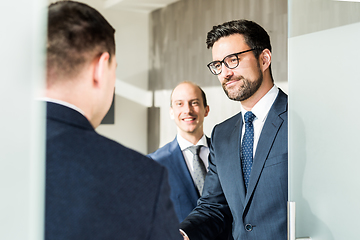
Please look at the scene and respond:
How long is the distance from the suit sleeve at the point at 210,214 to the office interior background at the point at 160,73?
11.7 inches

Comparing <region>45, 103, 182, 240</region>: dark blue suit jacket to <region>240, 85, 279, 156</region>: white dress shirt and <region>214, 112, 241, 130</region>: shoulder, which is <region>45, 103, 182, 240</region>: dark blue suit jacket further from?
<region>214, 112, 241, 130</region>: shoulder

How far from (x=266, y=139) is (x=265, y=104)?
0.54ft

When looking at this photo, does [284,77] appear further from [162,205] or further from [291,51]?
[162,205]

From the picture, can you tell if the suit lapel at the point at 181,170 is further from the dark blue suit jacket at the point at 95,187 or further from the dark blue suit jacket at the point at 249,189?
the dark blue suit jacket at the point at 95,187

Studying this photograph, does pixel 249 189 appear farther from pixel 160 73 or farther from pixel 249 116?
pixel 160 73

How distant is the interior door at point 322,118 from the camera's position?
1.40 metres

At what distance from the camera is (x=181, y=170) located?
6.25 feet

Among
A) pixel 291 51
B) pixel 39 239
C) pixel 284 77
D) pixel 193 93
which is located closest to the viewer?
pixel 39 239

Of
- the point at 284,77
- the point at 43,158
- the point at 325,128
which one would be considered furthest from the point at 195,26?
the point at 43,158

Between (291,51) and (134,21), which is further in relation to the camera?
(134,21)

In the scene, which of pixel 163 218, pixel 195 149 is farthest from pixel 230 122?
pixel 163 218

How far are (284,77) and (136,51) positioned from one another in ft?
2.59

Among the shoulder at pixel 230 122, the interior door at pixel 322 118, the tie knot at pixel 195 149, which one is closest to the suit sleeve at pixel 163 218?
the interior door at pixel 322 118

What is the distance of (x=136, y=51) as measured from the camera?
197cm
